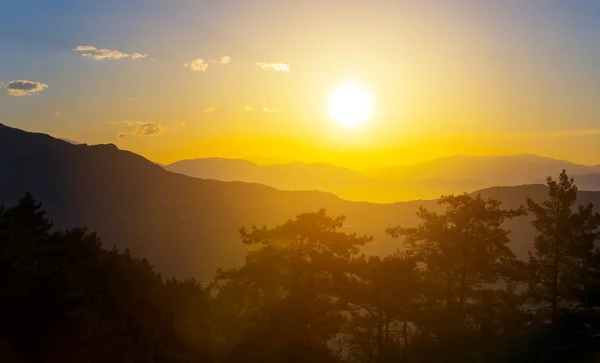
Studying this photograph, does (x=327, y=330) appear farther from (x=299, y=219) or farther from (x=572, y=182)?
(x=572, y=182)

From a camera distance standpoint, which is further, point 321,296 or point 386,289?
point 386,289

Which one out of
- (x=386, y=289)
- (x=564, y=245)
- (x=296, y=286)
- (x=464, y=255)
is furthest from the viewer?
(x=464, y=255)

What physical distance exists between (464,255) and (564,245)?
19.1 ft

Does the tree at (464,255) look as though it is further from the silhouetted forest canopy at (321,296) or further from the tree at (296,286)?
the tree at (296,286)

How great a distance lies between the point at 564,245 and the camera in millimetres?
32000

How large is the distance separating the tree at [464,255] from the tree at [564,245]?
1.76 meters

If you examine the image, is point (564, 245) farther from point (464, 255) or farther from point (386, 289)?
point (386, 289)

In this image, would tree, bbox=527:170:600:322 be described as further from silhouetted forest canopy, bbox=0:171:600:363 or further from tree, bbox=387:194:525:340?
tree, bbox=387:194:525:340

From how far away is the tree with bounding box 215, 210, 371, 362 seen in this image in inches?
1115

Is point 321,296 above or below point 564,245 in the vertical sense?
below

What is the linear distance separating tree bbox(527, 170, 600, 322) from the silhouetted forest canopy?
71 mm

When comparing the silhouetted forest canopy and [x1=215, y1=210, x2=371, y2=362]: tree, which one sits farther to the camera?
[x1=215, y1=210, x2=371, y2=362]: tree

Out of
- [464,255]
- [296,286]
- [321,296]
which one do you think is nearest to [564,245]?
[464,255]

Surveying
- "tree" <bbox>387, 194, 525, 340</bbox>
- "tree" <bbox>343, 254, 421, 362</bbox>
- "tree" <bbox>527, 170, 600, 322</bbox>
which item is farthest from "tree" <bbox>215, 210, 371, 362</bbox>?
"tree" <bbox>527, 170, 600, 322</bbox>
